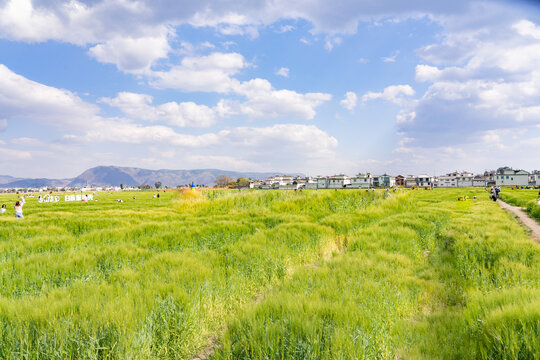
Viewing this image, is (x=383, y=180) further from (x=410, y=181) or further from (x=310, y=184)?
(x=310, y=184)

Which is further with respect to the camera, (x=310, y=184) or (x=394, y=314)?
(x=310, y=184)

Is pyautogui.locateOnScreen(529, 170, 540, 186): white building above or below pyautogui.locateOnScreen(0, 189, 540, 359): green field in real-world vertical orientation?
above

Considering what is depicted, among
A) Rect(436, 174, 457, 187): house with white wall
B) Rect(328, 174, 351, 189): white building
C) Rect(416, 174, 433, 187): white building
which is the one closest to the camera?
Rect(436, 174, 457, 187): house with white wall

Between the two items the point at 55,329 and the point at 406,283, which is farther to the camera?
the point at 406,283

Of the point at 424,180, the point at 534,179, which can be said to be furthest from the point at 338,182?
the point at 534,179

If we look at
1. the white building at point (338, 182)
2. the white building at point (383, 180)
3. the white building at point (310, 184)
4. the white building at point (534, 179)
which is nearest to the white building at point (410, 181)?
the white building at point (383, 180)

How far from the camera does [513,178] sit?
427ft

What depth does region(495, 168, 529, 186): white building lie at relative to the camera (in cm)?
12838

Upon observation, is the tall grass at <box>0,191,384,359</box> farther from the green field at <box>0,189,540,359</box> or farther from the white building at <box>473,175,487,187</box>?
the white building at <box>473,175,487,187</box>

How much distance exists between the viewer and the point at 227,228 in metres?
14.6

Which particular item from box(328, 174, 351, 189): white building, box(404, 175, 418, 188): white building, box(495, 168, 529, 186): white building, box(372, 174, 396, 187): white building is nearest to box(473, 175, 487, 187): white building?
box(495, 168, 529, 186): white building

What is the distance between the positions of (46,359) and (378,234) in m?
12.7

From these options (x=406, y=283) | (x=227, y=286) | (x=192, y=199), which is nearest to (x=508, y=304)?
(x=406, y=283)

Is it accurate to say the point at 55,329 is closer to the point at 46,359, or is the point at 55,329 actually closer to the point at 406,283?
the point at 46,359
